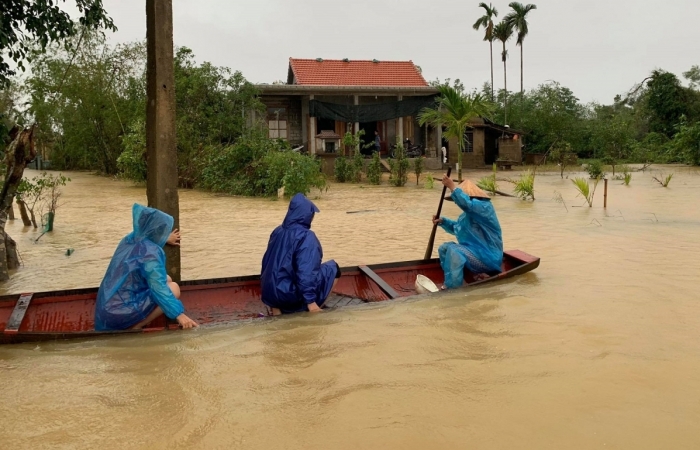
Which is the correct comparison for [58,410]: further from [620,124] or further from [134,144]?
[620,124]

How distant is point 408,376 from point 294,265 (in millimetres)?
1396

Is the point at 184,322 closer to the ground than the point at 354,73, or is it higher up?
closer to the ground

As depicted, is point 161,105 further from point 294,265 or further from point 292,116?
point 292,116

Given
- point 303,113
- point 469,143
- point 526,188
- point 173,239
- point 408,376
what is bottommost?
point 408,376

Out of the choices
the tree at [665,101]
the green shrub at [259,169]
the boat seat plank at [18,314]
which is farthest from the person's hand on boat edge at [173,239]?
the tree at [665,101]

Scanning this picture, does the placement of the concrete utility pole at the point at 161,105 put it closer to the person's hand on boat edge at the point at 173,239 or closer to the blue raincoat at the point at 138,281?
the person's hand on boat edge at the point at 173,239

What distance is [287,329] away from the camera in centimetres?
460

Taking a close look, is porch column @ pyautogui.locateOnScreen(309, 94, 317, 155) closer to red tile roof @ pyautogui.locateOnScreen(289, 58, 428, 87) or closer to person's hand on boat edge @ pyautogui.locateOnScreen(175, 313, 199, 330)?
red tile roof @ pyautogui.locateOnScreen(289, 58, 428, 87)

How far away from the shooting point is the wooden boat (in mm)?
4297

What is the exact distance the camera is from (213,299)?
518 centimetres

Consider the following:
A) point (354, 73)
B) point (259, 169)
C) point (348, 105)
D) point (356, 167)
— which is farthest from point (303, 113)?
point (259, 169)

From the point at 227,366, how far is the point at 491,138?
27.1 meters

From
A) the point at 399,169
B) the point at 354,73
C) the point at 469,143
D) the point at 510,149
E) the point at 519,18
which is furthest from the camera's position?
the point at 519,18

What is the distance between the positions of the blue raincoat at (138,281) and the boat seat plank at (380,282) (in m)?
1.87
